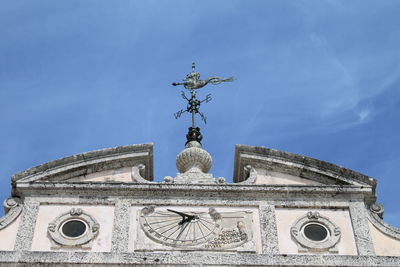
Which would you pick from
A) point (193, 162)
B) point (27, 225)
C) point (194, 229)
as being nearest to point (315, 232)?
point (194, 229)

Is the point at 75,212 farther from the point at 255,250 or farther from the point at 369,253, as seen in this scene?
the point at 369,253

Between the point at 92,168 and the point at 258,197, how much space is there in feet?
9.65

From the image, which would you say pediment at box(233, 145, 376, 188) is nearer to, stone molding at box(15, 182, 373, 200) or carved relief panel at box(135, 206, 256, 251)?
stone molding at box(15, 182, 373, 200)

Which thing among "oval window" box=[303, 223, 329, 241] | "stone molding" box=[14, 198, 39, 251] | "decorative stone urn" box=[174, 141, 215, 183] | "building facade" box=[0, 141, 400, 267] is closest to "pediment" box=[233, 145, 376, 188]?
"building facade" box=[0, 141, 400, 267]

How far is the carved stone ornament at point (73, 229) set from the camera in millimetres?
15250

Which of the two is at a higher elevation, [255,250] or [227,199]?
[227,199]

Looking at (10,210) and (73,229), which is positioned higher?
(10,210)

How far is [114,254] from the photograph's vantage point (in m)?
15.0

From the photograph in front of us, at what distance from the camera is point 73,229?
15.5 meters

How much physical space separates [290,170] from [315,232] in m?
1.37

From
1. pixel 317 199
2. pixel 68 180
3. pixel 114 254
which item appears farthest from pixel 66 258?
pixel 317 199

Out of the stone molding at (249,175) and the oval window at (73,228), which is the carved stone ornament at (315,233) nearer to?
the stone molding at (249,175)

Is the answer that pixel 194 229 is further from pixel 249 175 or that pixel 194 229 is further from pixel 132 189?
pixel 249 175

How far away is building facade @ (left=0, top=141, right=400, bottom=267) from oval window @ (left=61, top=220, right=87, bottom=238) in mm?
18
